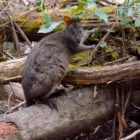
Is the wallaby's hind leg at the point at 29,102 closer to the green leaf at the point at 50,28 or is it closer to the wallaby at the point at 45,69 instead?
the wallaby at the point at 45,69

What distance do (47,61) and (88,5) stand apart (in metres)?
0.76

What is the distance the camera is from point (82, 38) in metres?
5.38

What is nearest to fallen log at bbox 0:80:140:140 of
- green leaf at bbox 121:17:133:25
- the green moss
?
green leaf at bbox 121:17:133:25

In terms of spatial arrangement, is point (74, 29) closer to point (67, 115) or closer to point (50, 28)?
point (50, 28)

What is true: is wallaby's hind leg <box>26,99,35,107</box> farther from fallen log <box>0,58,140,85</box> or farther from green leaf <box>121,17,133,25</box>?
green leaf <box>121,17,133,25</box>

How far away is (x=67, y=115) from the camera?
176 inches

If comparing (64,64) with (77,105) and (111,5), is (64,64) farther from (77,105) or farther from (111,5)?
(111,5)

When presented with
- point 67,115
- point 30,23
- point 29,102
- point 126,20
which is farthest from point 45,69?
point 30,23

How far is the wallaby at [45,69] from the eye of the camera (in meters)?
4.47

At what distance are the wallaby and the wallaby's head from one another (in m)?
0.08

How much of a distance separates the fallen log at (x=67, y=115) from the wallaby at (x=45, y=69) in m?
0.17

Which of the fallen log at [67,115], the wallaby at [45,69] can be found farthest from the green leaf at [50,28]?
the fallen log at [67,115]

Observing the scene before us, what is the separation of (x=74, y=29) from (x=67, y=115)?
120cm

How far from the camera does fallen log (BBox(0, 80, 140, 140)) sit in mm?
4105
